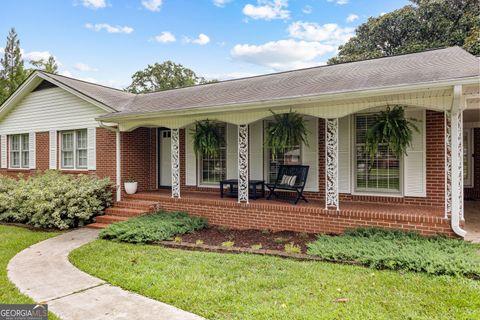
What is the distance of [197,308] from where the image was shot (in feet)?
11.3

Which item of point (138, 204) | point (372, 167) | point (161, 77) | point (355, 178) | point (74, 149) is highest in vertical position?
point (161, 77)

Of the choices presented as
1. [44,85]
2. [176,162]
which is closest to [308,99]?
[176,162]

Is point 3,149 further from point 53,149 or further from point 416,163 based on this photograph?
point 416,163

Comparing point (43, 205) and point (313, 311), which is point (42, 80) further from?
point (313, 311)

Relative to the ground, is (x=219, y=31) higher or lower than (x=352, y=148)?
higher

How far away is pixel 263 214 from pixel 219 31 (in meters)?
11.5

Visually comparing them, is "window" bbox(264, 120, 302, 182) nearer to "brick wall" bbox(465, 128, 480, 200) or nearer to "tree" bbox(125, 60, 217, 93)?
"brick wall" bbox(465, 128, 480, 200)

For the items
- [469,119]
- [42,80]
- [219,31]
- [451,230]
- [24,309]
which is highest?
[219,31]

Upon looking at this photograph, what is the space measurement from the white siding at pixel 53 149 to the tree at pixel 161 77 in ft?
77.7

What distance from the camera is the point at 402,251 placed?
4695 mm

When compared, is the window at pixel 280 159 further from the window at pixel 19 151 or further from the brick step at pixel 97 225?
the window at pixel 19 151

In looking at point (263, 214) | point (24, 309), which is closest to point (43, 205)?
point (24, 309)

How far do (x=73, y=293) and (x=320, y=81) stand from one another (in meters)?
6.46

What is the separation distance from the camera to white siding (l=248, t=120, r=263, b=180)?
27.9ft
